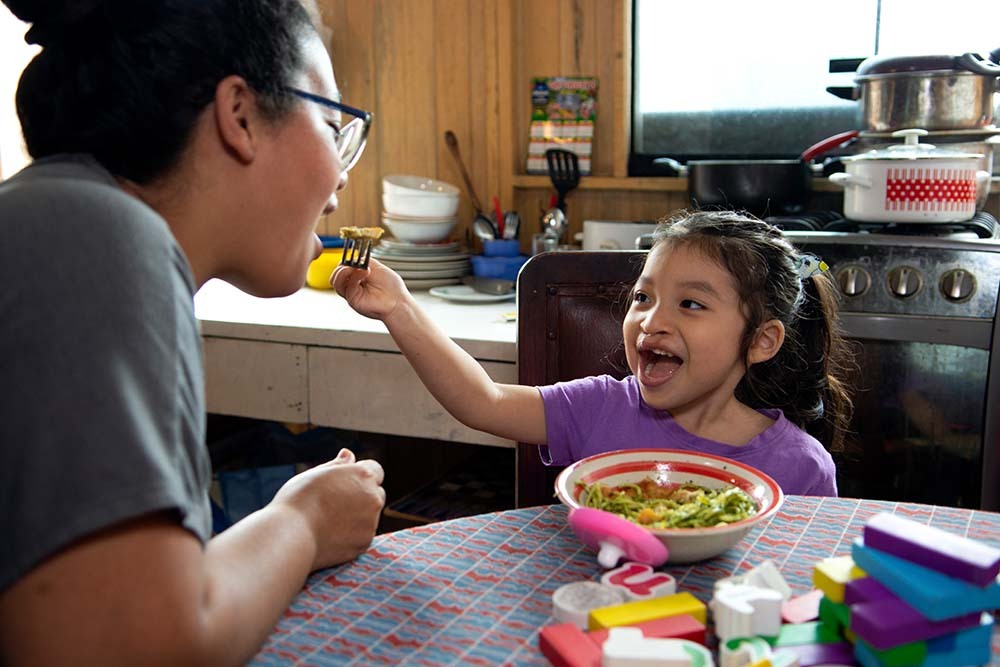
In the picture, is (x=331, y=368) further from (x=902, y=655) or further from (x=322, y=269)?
(x=902, y=655)

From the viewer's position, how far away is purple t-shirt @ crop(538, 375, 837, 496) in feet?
4.65

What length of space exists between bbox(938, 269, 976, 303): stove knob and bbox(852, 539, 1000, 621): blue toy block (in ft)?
4.11

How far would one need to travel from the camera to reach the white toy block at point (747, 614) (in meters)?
0.80

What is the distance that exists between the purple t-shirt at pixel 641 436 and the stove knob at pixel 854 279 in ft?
1.80

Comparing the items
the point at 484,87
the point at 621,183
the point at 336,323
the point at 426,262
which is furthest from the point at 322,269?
the point at 621,183

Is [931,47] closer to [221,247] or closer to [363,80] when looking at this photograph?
[363,80]

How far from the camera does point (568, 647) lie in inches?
31.1

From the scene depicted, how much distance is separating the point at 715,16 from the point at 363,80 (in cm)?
Answer: 106

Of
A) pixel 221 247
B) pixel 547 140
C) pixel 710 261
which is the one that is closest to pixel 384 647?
pixel 221 247

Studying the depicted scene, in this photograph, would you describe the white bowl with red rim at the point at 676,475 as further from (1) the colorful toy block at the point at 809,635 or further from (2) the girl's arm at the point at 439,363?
(2) the girl's arm at the point at 439,363

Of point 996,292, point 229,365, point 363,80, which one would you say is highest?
point 363,80

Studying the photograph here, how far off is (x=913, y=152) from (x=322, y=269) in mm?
1499

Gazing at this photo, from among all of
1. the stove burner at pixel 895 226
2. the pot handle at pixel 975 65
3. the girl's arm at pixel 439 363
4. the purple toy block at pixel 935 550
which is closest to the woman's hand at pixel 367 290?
the girl's arm at pixel 439 363

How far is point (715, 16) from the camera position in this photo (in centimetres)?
266
